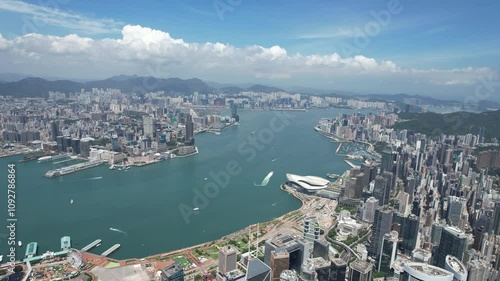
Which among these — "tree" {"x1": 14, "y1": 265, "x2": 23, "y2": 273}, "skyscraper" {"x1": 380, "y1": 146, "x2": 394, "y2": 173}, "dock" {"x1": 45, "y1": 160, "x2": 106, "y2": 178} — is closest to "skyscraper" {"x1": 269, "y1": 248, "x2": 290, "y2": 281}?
"tree" {"x1": 14, "y1": 265, "x2": 23, "y2": 273}

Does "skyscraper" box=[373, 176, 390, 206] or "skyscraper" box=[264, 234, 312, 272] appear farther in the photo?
"skyscraper" box=[373, 176, 390, 206]

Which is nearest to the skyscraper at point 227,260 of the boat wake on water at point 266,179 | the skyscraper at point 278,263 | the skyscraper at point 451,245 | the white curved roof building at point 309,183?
the skyscraper at point 278,263

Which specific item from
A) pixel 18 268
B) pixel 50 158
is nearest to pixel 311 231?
pixel 18 268

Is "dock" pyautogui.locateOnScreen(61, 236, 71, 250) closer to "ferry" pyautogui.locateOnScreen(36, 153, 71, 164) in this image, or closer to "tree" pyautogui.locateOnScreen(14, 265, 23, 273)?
"tree" pyautogui.locateOnScreen(14, 265, 23, 273)

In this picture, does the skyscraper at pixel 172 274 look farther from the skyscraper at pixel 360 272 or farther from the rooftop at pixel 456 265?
the rooftop at pixel 456 265

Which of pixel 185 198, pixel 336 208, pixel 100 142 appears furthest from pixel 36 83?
pixel 336 208

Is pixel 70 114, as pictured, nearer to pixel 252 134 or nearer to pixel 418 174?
pixel 252 134

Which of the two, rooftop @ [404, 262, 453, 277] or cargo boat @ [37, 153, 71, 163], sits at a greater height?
rooftop @ [404, 262, 453, 277]
